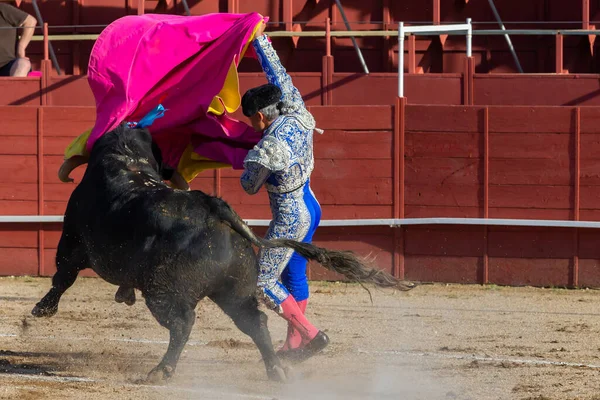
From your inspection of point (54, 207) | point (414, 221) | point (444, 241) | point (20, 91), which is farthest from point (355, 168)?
point (20, 91)

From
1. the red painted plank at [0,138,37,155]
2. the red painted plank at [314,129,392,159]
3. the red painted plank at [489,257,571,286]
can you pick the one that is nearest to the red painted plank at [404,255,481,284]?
the red painted plank at [489,257,571,286]

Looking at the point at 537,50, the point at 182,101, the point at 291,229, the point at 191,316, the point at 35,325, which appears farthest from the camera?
the point at 537,50

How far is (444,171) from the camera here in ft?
26.8

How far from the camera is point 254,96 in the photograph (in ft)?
15.3

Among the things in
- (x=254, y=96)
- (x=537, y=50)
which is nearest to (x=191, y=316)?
(x=254, y=96)

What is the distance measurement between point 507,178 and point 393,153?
2.81ft

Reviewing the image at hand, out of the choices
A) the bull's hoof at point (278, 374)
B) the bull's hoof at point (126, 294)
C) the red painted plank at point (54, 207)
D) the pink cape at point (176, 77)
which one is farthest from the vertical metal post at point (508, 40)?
the bull's hoof at point (278, 374)

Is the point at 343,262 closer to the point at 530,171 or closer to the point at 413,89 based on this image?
the point at 530,171

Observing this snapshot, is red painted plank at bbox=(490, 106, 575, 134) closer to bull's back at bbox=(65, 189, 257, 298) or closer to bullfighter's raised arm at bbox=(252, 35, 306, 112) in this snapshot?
bullfighter's raised arm at bbox=(252, 35, 306, 112)

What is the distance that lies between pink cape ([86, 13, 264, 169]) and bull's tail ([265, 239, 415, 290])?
0.65m

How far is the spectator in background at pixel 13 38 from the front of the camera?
9.59 metres

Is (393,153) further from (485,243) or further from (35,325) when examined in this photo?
(35,325)

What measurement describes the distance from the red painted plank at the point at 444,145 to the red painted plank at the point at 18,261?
9.89 feet

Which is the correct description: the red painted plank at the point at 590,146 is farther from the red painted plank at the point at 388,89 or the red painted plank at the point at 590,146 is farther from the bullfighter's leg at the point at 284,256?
the bullfighter's leg at the point at 284,256
